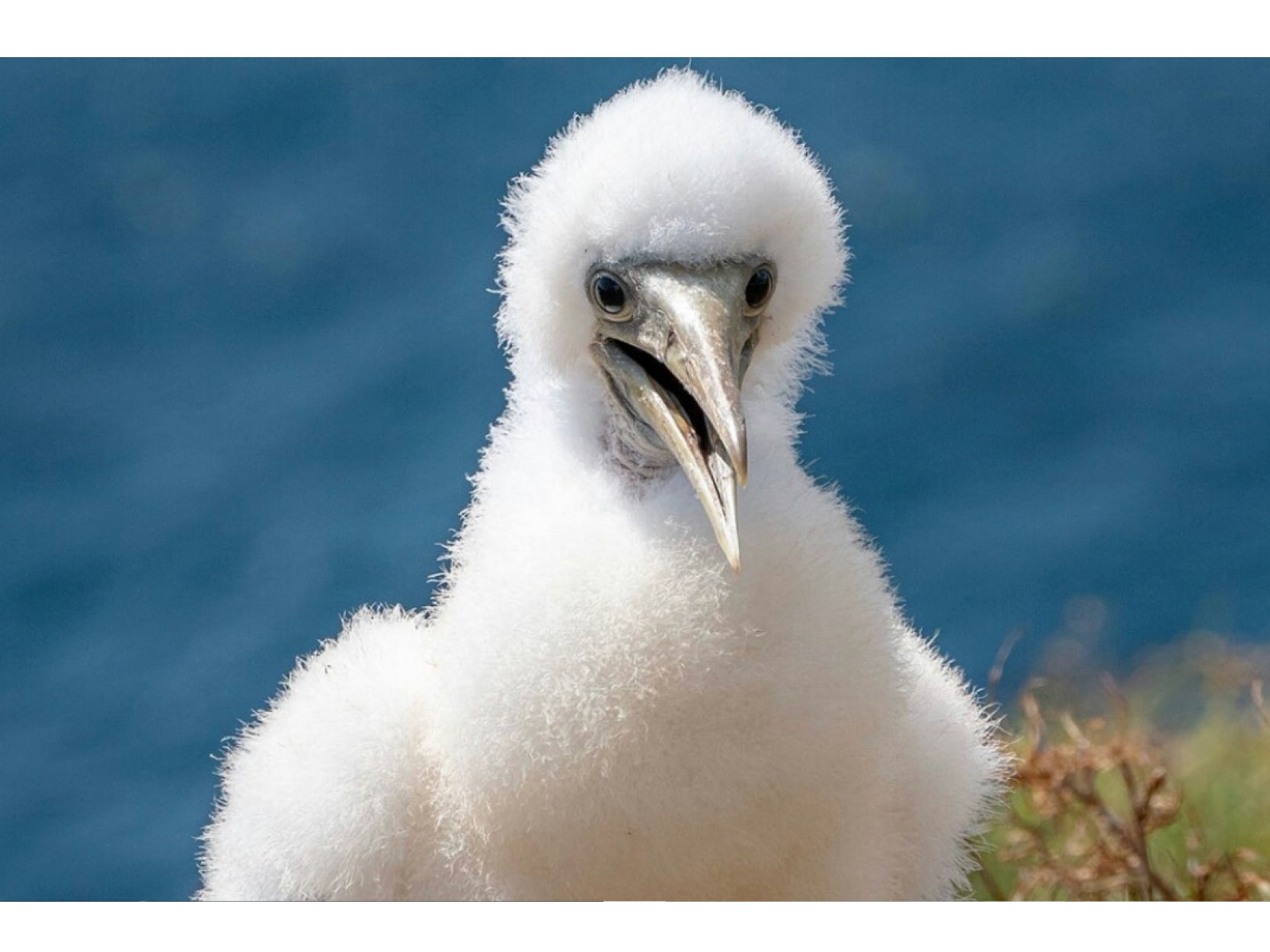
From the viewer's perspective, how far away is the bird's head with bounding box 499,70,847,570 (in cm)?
242

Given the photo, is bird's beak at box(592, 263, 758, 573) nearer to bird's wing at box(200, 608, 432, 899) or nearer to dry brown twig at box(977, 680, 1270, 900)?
bird's wing at box(200, 608, 432, 899)

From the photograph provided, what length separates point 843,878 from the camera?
2.67 meters

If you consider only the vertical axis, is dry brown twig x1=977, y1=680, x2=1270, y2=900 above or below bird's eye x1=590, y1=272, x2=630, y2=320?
below

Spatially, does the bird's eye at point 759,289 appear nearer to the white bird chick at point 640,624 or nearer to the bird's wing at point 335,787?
the white bird chick at point 640,624

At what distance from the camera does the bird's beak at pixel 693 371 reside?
7.70 feet

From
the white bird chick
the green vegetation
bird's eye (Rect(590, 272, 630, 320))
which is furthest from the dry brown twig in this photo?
bird's eye (Rect(590, 272, 630, 320))

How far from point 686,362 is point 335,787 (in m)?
0.77

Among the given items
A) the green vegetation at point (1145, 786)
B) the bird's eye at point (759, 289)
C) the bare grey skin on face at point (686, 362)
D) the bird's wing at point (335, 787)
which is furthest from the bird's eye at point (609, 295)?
the green vegetation at point (1145, 786)

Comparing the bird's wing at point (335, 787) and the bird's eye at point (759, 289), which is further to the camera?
the bird's wing at point (335, 787)

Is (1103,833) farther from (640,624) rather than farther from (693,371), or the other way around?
(693,371)

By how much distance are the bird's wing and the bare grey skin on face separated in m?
0.49
